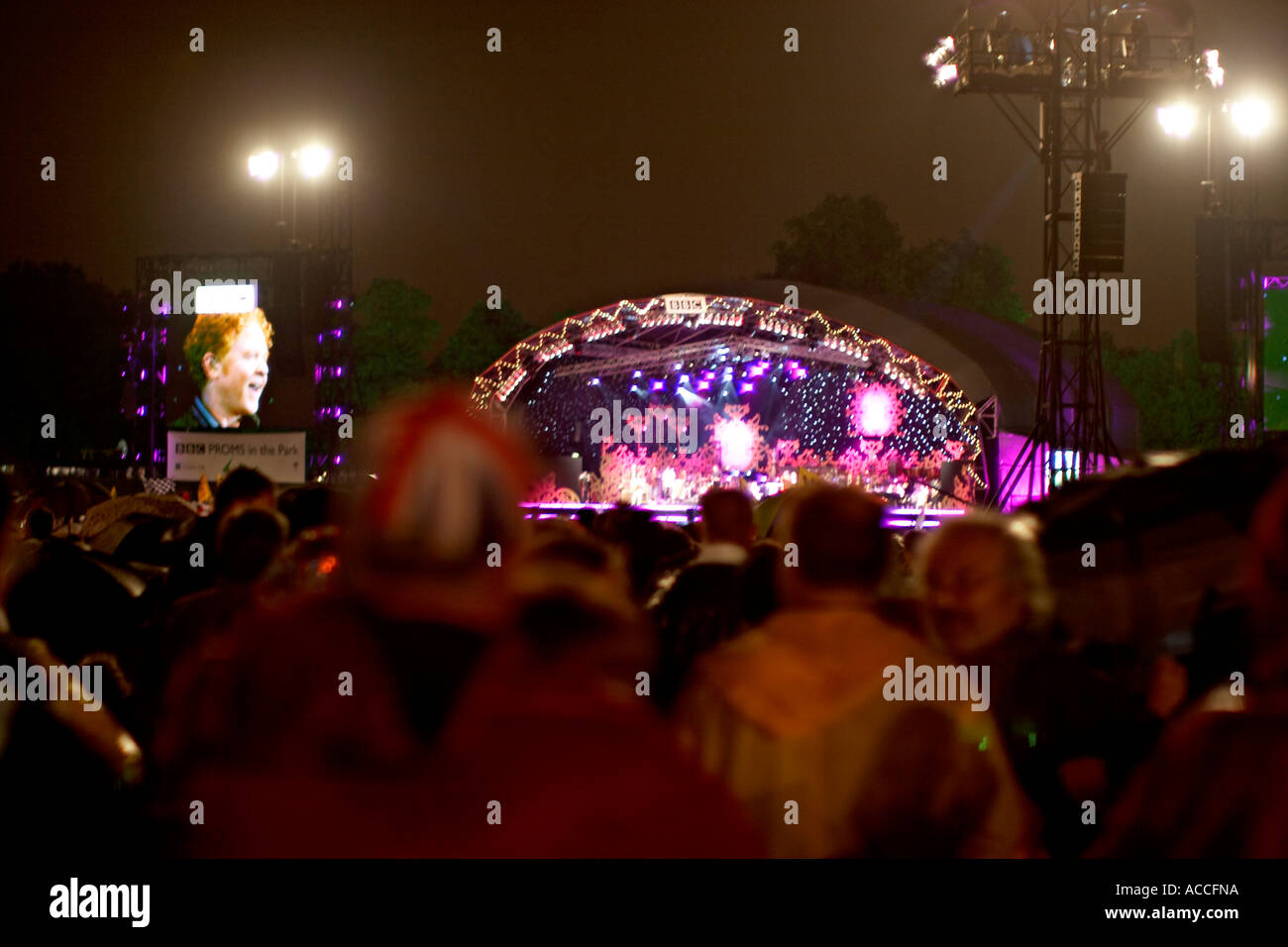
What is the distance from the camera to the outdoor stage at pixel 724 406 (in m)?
22.1

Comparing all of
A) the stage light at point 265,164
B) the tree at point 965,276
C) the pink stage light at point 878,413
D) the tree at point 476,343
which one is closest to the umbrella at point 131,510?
the stage light at point 265,164

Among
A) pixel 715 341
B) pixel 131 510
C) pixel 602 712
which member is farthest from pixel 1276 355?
pixel 602 712

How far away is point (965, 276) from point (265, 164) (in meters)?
35.8

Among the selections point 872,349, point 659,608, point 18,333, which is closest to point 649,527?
point 659,608

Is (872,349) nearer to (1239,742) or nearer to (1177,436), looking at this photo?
(1239,742)

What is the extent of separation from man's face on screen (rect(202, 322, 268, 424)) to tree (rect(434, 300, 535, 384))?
25575 mm

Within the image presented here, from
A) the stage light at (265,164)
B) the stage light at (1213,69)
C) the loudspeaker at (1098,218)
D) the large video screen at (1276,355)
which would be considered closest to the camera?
the loudspeaker at (1098,218)

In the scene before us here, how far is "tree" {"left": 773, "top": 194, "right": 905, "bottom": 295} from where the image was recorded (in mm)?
50688

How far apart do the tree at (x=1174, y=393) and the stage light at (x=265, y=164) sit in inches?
1264

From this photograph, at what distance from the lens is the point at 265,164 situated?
22.5 metres

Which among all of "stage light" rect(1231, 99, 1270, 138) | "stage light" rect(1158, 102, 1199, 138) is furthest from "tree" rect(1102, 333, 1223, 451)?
"stage light" rect(1158, 102, 1199, 138)

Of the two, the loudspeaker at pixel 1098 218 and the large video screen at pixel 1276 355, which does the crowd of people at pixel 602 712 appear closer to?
the loudspeaker at pixel 1098 218

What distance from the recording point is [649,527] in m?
5.45

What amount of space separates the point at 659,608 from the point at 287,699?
2.57m
